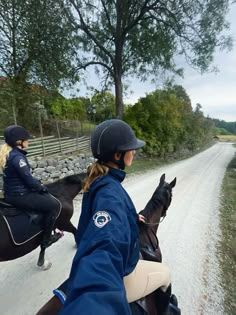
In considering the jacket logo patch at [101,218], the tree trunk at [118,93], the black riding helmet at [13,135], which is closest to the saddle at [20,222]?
the black riding helmet at [13,135]

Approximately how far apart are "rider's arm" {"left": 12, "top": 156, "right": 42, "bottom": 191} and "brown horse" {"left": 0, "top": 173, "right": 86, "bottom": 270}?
526 millimetres

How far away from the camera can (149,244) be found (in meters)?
2.65

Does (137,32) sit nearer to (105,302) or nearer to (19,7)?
(19,7)

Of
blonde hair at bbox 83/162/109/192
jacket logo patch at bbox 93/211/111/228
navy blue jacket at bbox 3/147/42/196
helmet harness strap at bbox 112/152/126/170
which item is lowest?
navy blue jacket at bbox 3/147/42/196

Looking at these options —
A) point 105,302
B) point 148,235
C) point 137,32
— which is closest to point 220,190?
point 148,235

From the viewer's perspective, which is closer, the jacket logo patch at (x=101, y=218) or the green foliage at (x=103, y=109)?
the jacket logo patch at (x=101, y=218)

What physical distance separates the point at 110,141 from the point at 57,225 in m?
2.81

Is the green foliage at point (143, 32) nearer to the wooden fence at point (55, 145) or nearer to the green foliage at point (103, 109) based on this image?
the wooden fence at point (55, 145)

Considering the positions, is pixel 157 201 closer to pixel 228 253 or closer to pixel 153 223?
pixel 153 223

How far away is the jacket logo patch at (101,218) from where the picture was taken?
125 cm

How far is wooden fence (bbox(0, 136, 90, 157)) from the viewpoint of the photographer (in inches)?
390

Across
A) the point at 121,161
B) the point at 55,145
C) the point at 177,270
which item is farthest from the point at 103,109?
the point at 121,161

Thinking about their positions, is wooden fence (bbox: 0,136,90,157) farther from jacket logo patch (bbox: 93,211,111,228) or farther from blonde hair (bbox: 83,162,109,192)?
jacket logo patch (bbox: 93,211,111,228)

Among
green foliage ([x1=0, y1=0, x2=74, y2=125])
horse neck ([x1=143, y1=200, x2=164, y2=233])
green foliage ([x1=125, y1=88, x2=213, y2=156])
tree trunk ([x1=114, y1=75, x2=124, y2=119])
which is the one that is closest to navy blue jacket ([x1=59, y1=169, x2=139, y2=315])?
horse neck ([x1=143, y1=200, x2=164, y2=233])
